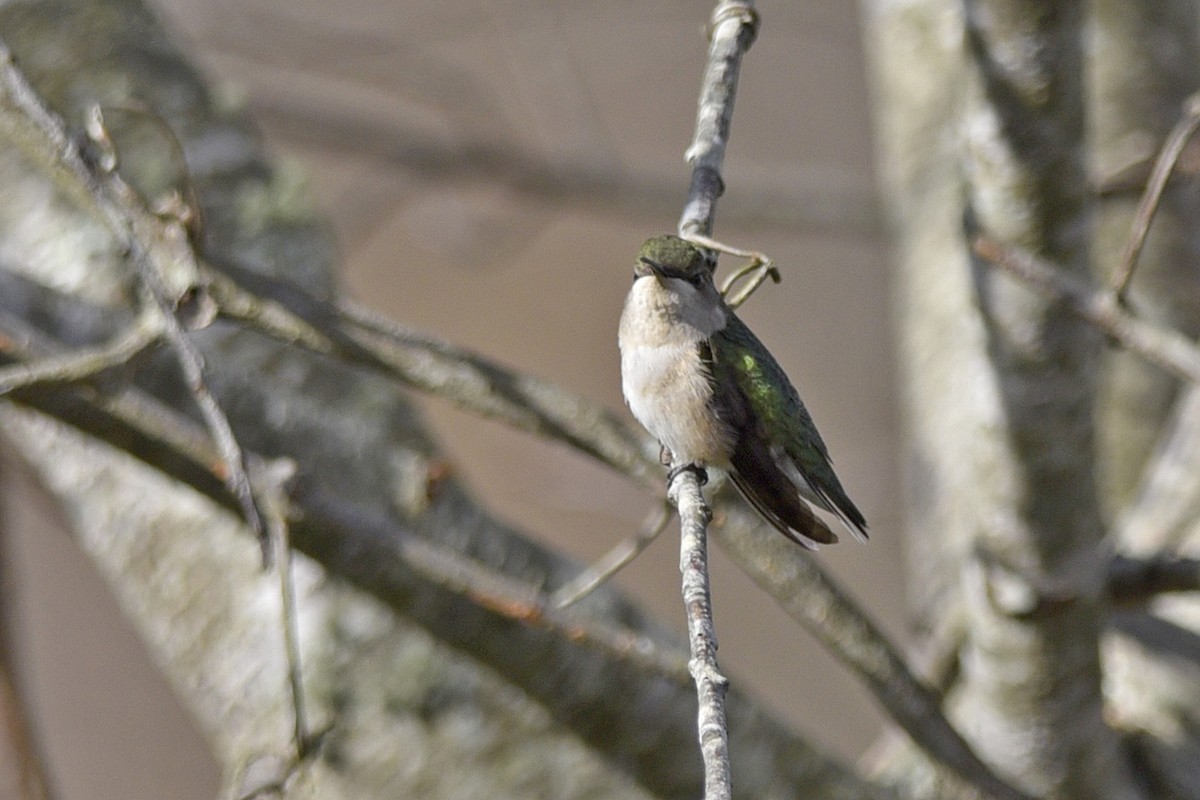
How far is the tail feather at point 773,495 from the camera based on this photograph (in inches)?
60.2

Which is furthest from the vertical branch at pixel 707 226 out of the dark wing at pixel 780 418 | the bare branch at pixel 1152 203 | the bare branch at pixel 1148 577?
the bare branch at pixel 1148 577

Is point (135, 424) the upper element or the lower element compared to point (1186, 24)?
lower

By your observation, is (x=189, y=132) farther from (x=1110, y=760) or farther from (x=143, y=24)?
(x=1110, y=760)

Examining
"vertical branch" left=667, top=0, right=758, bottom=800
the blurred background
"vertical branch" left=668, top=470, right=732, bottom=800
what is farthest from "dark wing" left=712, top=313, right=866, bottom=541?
the blurred background

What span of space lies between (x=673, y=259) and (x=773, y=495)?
328 mm

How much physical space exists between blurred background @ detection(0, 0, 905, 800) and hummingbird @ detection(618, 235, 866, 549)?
337 centimetres

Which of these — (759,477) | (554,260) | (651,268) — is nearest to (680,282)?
(651,268)

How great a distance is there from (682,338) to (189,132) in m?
1.22

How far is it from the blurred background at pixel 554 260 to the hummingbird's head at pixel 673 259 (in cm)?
353

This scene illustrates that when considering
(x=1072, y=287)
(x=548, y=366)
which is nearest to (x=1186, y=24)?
(x=1072, y=287)

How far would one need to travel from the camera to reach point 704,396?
5.31 ft

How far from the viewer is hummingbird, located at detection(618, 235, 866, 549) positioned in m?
1.56

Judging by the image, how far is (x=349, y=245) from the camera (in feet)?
19.4

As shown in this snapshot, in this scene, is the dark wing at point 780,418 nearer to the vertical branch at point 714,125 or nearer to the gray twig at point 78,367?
the vertical branch at point 714,125
